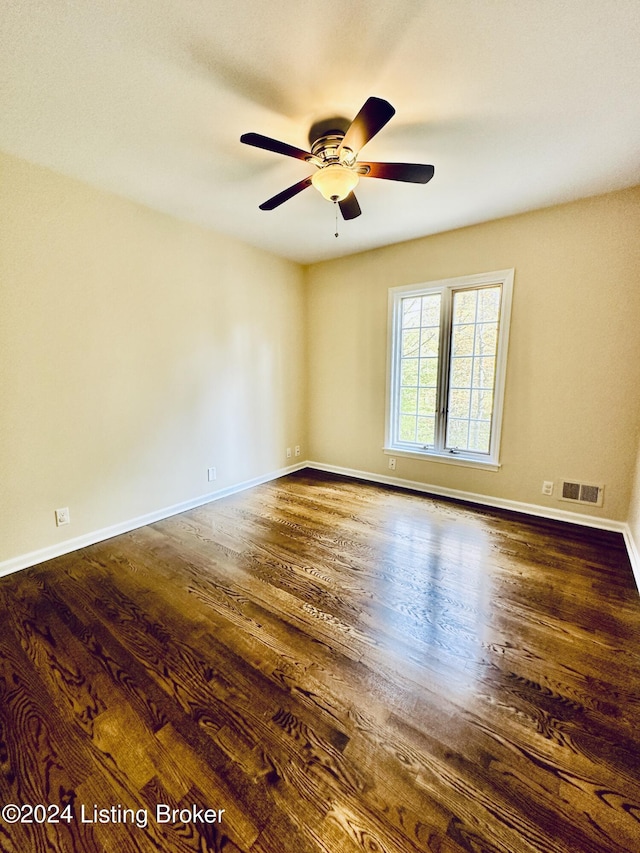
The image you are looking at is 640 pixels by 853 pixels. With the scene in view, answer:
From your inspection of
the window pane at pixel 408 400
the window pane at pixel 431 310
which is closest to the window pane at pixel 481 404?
the window pane at pixel 408 400

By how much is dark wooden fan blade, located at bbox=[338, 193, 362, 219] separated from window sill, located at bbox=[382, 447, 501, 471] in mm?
2421

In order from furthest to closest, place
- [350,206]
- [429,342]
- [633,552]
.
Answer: [429,342] → [633,552] → [350,206]

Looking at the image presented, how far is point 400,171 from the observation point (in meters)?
1.90

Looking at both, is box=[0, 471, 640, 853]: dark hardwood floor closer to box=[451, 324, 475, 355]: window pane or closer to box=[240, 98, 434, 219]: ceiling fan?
box=[451, 324, 475, 355]: window pane

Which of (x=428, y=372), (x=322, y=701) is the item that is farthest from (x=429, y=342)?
(x=322, y=701)

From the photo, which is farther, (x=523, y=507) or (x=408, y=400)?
(x=408, y=400)

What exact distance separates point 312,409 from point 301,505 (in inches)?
63.5

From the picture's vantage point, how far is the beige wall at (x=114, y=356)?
2.27 metres

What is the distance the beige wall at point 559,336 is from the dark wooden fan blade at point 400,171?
1.67 meters

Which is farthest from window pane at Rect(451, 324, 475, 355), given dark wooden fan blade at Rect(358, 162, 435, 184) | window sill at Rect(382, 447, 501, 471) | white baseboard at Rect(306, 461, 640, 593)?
dark wooden fan blade at Rect(358, 162, 435, 184)

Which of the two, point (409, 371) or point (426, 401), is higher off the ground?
point (409, 371)

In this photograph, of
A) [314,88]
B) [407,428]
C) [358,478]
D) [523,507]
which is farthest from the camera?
[358,478]

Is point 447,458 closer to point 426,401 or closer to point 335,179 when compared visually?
point 426,401

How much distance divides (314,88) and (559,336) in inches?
101
